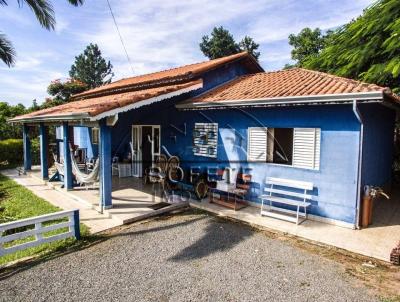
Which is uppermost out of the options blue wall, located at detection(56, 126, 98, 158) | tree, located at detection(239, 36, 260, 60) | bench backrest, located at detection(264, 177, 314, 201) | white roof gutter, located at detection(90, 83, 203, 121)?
tree, located at detection(239, 36, 260, 60)

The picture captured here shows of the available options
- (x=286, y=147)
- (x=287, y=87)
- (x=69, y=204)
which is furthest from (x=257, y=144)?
(x=69, y=204)

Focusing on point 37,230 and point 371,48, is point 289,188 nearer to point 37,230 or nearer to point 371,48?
point 37,230

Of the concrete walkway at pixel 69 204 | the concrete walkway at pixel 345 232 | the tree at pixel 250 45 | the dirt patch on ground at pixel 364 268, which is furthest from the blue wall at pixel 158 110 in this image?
the tree at pixel 250 45

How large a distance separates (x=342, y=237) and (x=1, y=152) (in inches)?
864

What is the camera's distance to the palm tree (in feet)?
38.0

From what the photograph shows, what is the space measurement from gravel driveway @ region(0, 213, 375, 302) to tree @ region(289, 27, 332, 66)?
25701 mm

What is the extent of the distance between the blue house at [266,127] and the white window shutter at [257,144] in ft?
0.11

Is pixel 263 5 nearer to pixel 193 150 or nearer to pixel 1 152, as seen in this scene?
pixel 193 150

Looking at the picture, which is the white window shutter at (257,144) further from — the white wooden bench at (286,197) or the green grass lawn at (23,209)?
the green grass lawn at (23,209)

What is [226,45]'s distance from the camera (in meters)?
41.4

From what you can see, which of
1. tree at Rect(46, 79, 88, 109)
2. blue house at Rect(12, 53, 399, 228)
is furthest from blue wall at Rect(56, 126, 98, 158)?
tree at Rect(46, 79, 88, 109)

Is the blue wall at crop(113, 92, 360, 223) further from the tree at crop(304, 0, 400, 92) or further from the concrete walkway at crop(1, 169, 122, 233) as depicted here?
the concrete walkway at crop(1, 169, 122, 233)

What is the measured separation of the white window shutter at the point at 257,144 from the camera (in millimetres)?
9375

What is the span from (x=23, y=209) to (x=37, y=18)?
7.89 metres
